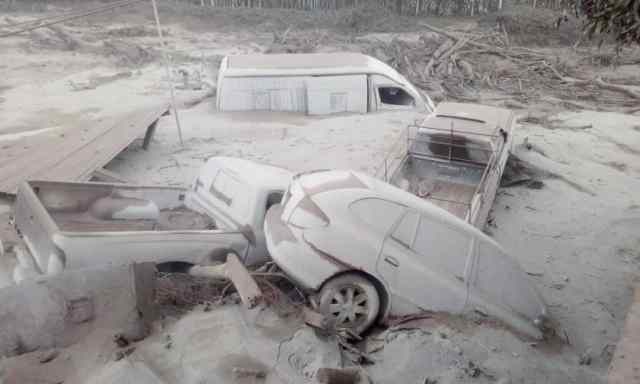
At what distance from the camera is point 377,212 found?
5.80m

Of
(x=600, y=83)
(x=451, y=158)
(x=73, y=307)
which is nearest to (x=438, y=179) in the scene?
(x=451, y=158)

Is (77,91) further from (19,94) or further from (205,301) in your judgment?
(205,301)

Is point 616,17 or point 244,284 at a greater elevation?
point 616,17

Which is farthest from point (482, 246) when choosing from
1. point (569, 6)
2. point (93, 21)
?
point (93, 21)

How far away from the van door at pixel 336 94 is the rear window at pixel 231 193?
299 inches

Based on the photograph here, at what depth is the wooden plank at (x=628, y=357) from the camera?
3.28 metres

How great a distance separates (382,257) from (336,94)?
30.9 feet

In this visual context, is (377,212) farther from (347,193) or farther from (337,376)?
(337,376)

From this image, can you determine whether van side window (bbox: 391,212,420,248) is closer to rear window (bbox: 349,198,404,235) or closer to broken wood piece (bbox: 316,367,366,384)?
rear window (bbox: 349,198,404,235)

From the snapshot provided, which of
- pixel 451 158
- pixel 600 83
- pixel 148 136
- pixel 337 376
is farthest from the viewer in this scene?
pixel 600 83

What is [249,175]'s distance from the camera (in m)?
6.99

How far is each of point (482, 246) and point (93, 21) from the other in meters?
26.0

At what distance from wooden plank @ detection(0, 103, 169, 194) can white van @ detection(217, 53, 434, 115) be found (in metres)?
2.30

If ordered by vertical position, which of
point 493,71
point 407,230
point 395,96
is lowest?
point 493,71
